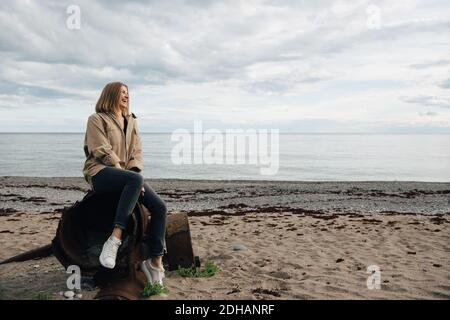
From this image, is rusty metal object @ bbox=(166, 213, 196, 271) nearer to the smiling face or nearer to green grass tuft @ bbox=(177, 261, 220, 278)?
green grass tuft @ bbox=(177, 261, 220, 278)

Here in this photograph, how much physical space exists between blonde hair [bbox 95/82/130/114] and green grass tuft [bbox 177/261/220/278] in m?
2.82

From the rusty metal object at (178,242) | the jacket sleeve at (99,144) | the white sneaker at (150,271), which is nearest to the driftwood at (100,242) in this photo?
the white sneaker at (150,271)

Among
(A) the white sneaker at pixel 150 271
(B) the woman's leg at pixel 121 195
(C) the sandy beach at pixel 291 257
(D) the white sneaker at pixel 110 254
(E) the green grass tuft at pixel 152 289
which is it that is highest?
(B) the woman's leg at pixel 121 195

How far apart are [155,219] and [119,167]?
859 mm

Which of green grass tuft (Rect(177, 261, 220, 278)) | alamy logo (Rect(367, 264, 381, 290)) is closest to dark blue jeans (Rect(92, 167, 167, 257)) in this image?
green grass tuft (Rect(177, 261, 220, 278))

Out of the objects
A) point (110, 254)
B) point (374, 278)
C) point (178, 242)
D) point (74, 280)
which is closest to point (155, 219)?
point (110, 254)

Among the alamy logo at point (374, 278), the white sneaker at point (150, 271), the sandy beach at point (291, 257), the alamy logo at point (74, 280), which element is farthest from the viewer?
the alamy logo at point (374, 278)

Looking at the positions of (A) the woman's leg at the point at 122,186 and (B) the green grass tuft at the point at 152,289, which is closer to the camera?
(A) the woman's leg at the point at 122,186

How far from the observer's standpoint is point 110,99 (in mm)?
5395

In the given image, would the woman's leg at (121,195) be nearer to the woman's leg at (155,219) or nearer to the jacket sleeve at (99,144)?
the jacket sleeve at (99,144)

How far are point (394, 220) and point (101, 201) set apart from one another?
34.1 ft

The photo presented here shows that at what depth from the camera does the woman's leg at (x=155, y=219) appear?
17.9 ft

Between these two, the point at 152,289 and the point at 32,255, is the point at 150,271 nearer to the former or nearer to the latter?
the point at 152,289
